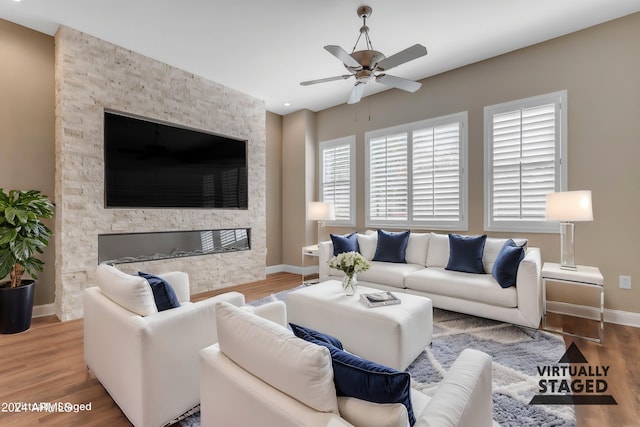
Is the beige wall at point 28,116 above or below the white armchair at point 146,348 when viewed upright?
above

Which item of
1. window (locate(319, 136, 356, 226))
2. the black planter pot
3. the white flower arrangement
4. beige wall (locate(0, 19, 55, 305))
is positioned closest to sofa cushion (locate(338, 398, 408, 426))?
the white flower arrangement

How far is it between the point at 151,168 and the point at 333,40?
2846 mm

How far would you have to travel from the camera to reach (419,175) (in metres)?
4.73

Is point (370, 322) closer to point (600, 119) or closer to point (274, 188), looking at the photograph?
point (600, 119)

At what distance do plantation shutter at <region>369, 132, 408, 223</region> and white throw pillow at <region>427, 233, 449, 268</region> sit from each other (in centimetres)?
87

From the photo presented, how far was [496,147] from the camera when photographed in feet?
13.1

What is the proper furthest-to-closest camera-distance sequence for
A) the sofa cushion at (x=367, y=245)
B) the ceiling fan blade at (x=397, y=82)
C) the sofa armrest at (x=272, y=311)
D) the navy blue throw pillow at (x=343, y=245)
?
1. the sofa cushion at (x=367, y=245)
2. the navy blue throw pillow at (x=343, y=245)
3. the ceiling fan blade at (x=397, y=82)
4. the sofa armrest at (x=272, y=311)

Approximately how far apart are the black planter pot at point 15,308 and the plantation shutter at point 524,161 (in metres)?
5.38

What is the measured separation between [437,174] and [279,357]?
4.14 meters

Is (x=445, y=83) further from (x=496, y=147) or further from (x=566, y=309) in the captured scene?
(x=566, y=309)

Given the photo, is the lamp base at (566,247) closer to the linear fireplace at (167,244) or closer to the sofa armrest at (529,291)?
the sofa armrest at (529,291)

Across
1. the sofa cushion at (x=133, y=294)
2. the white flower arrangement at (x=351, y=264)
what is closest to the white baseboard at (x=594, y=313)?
the white flower arrangement at (x=351, y=264)

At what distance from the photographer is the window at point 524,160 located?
3598 mm

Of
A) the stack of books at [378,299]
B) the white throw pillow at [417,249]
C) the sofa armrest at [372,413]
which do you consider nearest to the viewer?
the sofa armrest at [372,413]
